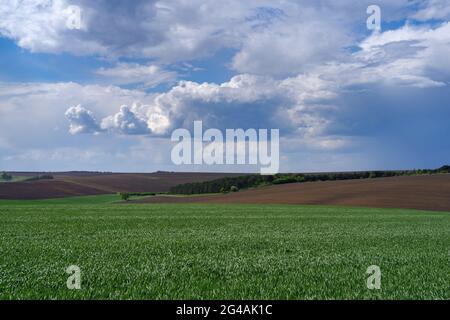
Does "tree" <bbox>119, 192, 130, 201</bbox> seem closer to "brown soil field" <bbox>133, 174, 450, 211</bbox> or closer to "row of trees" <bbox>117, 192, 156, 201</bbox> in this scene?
"row of trees" <bbox>117, 192, 156, 201</bbox>

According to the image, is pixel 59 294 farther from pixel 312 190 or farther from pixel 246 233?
pixel 312 190

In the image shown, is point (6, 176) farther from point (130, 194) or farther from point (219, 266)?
point (219, 266)

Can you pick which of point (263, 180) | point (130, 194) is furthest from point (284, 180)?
point (130, 194)

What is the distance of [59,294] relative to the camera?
10391mm

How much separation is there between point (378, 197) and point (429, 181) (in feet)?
47.1

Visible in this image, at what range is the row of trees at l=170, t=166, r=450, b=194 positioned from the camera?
101850mm

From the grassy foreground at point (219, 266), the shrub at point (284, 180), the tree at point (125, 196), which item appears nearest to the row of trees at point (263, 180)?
the shrub at point (284, 180)

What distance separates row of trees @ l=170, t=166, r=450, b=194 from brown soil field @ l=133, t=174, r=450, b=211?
50.6 ft

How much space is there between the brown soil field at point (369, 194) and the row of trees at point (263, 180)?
50.6 feet

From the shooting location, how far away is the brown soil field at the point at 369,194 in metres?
64.4

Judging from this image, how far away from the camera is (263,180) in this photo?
344 ft

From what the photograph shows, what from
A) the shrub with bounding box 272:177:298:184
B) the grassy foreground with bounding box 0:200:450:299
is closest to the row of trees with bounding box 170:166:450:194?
the shrub with bounding box 272:177:298:184
